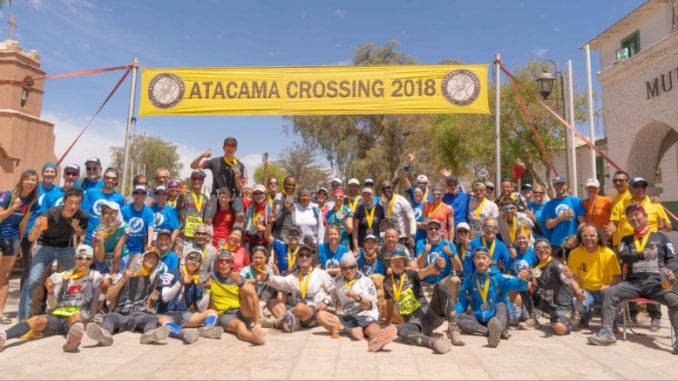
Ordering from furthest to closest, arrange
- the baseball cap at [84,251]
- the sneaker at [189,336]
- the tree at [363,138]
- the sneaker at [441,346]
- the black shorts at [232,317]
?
1. the tree at [363,138]
2. the black shorts at [232,317]
3. the baseball cap at [84,251]
4. the sneaker at [189,336]
5. the sneaker at [441,346]

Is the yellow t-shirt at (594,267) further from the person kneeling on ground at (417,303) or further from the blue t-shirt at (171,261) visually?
the blue t-shirt at (171,261)

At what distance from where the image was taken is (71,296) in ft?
16.8

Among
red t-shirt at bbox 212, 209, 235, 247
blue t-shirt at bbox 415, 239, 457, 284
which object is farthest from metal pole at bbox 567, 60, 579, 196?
red t-shirt at bbox 212, 209, 235, 247

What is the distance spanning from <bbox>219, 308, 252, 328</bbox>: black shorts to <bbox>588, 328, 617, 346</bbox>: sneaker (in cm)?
436

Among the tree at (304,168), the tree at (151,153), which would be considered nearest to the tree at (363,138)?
the tree at (304,168)

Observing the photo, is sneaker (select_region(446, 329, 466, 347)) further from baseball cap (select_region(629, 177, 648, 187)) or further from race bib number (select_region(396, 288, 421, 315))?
baseball cap (select_region(629, 177, 648, 187))

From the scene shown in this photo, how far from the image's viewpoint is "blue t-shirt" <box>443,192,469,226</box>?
25.1ft

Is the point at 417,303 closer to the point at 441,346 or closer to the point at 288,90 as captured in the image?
the point at 441,346

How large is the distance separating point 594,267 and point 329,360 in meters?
4.02

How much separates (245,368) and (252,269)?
81.5 inches

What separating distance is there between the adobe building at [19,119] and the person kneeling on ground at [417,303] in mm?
15619

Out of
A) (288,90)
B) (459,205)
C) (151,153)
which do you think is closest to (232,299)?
(459,205)

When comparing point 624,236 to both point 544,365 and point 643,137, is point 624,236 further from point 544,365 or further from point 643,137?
point 643,137

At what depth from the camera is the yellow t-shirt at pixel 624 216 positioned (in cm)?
586
